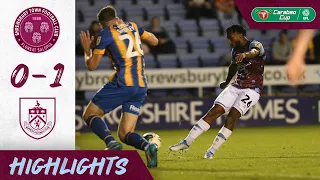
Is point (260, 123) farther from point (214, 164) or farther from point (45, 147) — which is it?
point (45, 147)

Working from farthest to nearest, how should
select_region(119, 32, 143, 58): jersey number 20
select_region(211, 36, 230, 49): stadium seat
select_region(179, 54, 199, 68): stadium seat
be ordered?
1. select_region(211, 36, 230, 49): stadium seat
2. select_region(179, 54, 199, 68): stadium seat
3. select_region(119, 32, 143, 58): jersey number 20

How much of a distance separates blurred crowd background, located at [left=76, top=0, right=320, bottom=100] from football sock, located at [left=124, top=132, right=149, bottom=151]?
5857 mm

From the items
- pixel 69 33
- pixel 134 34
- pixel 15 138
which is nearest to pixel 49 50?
pixel 69 33

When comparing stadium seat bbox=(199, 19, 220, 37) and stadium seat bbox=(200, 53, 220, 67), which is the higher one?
stadium seat bbox=(199, 19, 220, 37)

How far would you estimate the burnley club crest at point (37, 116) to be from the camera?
6.65m

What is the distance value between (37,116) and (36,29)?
681 millimetres

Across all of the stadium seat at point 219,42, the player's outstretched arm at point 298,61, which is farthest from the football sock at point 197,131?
the stadium seat at point 219,42

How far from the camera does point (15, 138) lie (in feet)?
21.8

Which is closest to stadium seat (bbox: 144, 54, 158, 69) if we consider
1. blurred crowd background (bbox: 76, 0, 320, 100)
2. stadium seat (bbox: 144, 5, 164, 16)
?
blurred crowd background (bbox: 76, 0, 320, 100)

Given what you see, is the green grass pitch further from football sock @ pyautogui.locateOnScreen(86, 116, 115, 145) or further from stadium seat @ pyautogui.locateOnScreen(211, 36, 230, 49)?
stadium seat @ pyautogui.locateOnScreen(211, 36, 230, 49)

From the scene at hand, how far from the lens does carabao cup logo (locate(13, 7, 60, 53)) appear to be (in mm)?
6629

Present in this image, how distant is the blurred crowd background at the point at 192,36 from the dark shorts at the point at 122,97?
18.6ft

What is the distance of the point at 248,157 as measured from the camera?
9.26m

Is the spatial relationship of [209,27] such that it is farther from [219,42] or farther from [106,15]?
[106,15]
